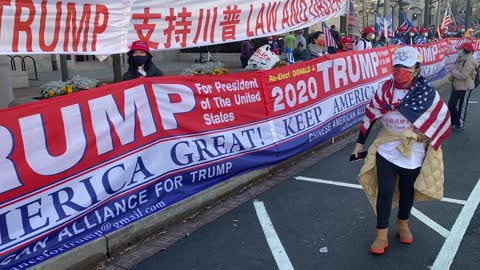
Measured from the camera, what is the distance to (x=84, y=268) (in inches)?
147

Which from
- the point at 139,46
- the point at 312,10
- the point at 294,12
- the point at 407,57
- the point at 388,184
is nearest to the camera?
the point at 407,57

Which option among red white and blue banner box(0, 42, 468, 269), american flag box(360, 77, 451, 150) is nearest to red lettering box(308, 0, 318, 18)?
red white and blue banner box(0, 42, 468, 269)

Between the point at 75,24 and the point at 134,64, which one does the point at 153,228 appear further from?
the point at 75,24

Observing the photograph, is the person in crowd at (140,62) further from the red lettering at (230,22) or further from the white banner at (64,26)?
the red lettering at (230,22)

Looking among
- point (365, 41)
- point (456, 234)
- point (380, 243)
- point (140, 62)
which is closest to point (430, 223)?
point (456, 234)

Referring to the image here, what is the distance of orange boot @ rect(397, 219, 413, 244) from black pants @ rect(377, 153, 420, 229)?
259mm

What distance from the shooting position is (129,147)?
161 inches

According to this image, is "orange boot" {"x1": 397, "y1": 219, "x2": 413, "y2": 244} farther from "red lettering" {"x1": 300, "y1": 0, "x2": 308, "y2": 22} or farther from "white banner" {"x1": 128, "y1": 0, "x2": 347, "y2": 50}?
"red lettering" {"x1": 300, "y1": 0, "x2": 308, "y2": 22}

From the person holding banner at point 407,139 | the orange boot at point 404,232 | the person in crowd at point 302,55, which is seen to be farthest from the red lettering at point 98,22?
the person in crowd at point 302,55

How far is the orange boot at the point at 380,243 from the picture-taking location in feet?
12.6

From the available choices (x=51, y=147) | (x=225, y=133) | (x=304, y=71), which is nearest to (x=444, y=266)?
(x=225, y=133)

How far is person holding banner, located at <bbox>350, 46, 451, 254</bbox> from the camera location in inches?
143

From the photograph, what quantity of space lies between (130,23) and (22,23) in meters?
1.06

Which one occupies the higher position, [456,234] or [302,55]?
[302,55]
